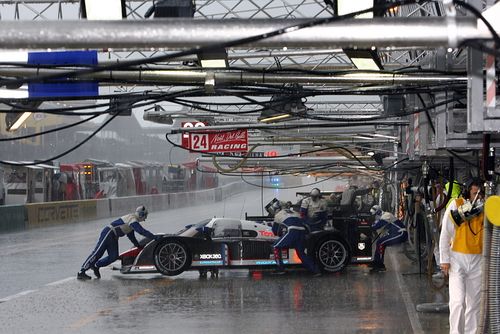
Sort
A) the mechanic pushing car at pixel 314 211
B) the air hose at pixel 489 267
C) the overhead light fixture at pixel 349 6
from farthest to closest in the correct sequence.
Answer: the mechanic pushing car at pixel 314 211, the air hose at pixel 489 267, the overhead light fixture at pixel 349 6

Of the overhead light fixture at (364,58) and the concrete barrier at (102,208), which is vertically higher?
the overhead light fixture at (364,58)

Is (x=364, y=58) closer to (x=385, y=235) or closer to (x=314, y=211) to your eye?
(x=385, y=235)

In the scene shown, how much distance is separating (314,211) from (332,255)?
380 centimetres

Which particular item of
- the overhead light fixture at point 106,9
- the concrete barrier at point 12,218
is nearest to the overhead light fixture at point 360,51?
the overhead light fixture at point 106,9

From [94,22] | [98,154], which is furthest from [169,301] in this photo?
[98,154]

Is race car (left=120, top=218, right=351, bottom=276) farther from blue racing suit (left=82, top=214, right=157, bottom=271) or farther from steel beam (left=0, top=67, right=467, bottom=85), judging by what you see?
steel beam (left=0, top=67, right=467, bottom=85)

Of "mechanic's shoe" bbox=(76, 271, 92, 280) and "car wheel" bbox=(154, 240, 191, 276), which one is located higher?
"car wheel" bbox=(154, 240, 191, 276)

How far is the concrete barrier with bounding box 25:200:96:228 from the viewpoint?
4269 centimetres

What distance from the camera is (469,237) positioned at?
11.5 meters

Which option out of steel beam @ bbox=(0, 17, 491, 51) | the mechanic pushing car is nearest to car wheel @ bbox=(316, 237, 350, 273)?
the mechanic pushing car

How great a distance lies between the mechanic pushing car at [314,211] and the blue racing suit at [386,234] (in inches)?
49.8

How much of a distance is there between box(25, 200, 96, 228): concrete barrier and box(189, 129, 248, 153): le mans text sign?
70.9 ft

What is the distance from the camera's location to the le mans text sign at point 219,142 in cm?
2131

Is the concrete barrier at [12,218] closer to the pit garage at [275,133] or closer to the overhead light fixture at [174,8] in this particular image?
the pit garage at [275,133]
